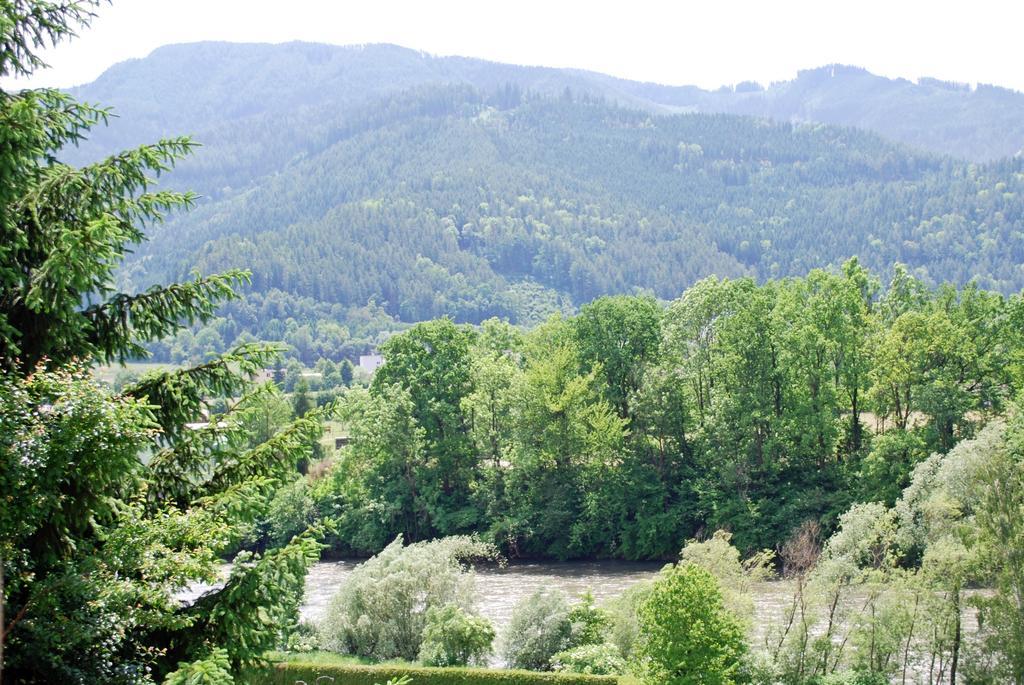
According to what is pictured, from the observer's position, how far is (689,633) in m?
27.3

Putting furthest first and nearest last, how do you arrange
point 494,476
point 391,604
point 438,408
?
1. point 438,408
2. point 494,476
3. point 391,604

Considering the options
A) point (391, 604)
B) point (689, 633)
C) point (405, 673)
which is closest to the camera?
point (689, 633)

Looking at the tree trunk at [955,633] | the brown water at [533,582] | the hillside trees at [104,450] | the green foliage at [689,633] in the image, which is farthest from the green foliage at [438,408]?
the hillside trees at [104,450]

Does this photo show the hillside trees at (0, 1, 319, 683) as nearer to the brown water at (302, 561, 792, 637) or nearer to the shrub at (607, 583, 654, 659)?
the shrub at (607, 583, 654, 659)

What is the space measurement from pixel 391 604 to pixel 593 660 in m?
8.10

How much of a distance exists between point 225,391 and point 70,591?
9.49ft

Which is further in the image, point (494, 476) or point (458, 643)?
point (494, 476)

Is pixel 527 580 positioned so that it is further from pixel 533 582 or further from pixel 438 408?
pixel 438 408

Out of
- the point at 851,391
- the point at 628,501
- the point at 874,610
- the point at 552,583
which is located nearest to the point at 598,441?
the point at 628,501

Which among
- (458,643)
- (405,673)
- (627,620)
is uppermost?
(627,620)

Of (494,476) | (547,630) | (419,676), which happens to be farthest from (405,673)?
(494,476)

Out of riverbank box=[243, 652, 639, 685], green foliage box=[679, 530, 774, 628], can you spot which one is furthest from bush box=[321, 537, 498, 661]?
green foliage box=[679, 530, 774, 628]

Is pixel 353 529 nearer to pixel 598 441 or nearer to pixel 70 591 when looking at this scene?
pixel 598 441

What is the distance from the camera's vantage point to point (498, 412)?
6259cm
